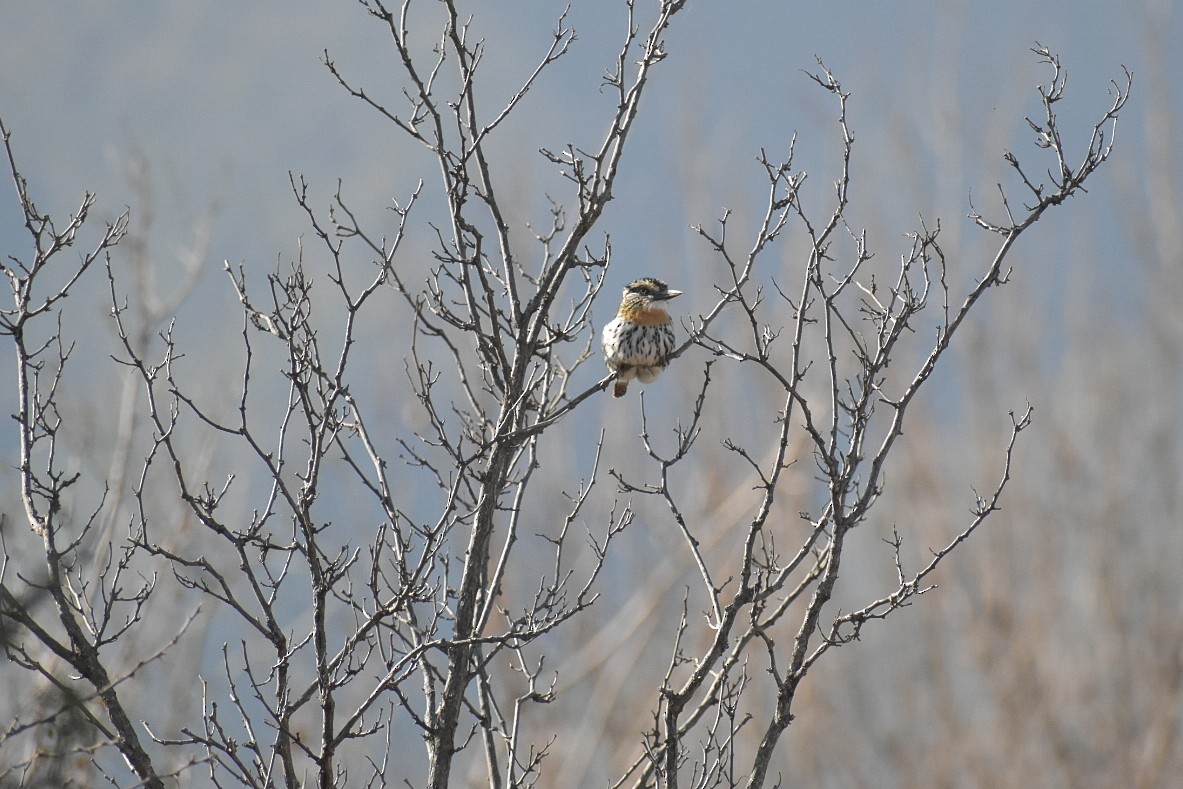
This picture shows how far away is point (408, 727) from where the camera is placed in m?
20.5

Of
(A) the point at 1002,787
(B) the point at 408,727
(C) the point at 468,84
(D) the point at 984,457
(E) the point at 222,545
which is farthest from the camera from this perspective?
(B) the point at 408,727

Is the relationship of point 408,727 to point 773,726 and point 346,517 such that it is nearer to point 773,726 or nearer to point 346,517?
point 346,517

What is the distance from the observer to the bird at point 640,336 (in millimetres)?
7215

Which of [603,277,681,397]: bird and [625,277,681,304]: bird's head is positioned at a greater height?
[625,277,681,304]: bird's head

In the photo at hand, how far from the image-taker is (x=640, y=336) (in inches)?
284

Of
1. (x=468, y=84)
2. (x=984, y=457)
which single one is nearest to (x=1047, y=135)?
(x=468, y=84)

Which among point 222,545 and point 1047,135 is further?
point 222,545

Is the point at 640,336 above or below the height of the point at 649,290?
below

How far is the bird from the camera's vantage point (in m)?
7.21

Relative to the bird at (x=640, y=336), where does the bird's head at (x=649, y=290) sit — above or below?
above

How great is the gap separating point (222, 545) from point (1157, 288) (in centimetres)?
1165

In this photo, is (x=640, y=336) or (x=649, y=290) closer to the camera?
(x=640, y=336)

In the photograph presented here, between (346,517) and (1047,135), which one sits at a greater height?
(346,517)

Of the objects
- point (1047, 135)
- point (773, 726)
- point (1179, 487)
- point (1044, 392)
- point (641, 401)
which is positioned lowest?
point (773, 726)
